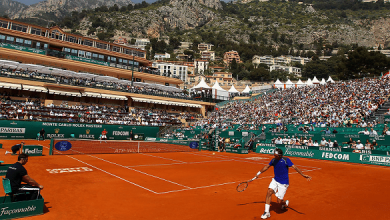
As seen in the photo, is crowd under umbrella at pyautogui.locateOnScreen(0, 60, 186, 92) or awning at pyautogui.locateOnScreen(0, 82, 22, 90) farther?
crowd under umbrella at pyautogui.locateOnScreen(0, 60, 186, 92)

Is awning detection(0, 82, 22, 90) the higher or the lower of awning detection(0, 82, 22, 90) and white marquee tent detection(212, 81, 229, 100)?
the lower

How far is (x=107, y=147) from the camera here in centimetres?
2947

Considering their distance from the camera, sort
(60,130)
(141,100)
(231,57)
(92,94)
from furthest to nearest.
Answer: (231,57) → (141,100) → (92,94) → (60,130)

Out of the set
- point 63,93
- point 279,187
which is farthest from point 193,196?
point 63,93

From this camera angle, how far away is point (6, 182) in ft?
23.0

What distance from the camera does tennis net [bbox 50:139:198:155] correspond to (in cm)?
2217

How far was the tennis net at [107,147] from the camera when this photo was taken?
72.7 feet

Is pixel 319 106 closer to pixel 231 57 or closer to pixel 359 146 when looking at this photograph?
pixel 359 146

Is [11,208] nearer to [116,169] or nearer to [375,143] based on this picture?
[116,169]

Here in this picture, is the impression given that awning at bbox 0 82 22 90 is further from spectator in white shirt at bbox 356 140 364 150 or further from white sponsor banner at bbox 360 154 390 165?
white sponsor banner at bbox 360 154 390 165

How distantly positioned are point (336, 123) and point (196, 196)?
25.9 metres

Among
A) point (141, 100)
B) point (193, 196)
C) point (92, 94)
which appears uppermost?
point (92, 94)

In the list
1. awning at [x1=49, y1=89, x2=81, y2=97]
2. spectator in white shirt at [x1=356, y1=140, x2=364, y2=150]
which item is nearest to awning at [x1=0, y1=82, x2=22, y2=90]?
awning at [x1=49, y1=89, x2=81, y2=97]

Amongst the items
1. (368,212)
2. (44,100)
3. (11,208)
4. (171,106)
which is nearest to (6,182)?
(11,208)
